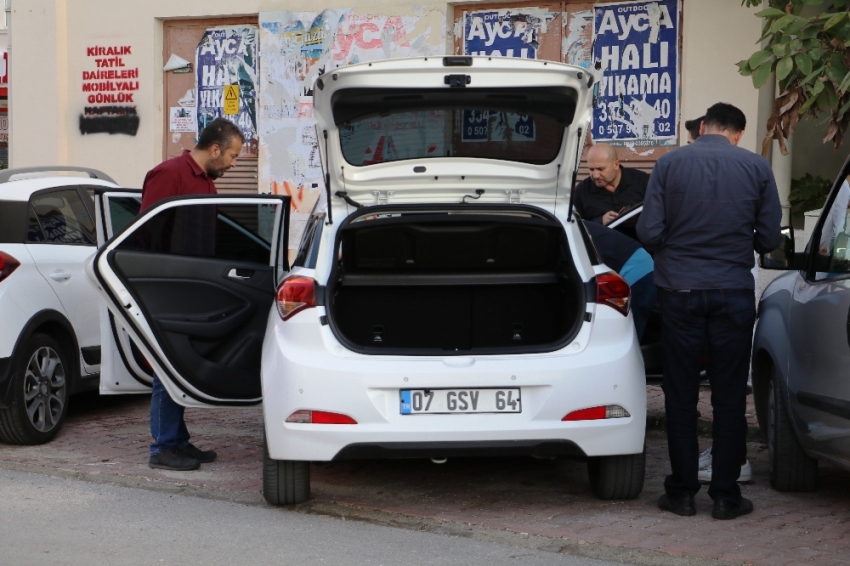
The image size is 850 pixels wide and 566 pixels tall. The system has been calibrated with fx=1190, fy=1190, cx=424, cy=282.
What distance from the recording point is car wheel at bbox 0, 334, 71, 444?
281 inches

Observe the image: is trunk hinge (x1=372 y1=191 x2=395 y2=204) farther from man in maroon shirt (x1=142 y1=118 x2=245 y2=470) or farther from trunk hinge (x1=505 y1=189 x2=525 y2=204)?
man in maroon shirt (x1=142 y1=118 x2=245 y2=470)

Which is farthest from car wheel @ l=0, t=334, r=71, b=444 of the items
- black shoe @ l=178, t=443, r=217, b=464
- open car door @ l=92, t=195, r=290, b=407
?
open car door @ l=92, t=195, r=290, b=407

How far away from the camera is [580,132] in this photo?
5930mm

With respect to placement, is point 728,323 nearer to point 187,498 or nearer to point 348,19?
point 187,498

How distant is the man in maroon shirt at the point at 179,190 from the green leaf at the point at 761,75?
154 inches

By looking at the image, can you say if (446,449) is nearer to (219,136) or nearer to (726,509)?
(726,509)

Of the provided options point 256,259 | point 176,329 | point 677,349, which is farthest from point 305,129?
point 677,349

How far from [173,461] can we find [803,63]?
16.6 ft

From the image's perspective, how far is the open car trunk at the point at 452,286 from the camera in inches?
243

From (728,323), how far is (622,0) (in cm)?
706

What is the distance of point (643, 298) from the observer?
666 cm

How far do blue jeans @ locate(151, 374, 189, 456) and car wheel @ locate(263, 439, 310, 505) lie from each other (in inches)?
46.9

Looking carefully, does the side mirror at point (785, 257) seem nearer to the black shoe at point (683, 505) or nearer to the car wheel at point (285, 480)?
the black shoe at point (683, 505)

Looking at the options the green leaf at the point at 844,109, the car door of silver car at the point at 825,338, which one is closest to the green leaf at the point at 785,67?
the green leaf at the point at 844,109
